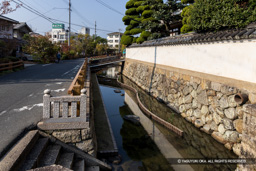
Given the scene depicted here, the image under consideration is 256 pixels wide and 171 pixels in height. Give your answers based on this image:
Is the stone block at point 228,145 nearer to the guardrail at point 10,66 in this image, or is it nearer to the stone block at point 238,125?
the stone block at point 238,125

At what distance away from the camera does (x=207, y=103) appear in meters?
8.95

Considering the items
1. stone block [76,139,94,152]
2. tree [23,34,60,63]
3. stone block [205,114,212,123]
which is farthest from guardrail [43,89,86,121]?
tree [23,34,60,63]

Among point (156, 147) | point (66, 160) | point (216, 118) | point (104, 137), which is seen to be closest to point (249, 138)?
point (216, 118)

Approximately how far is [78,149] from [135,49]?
72.3 ft

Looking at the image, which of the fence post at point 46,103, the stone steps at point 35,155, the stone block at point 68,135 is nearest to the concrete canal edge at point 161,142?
the stone block at point 68,135

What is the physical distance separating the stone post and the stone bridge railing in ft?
17.0

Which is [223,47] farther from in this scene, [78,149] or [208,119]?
[78,149]

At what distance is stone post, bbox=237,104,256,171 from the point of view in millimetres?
5305

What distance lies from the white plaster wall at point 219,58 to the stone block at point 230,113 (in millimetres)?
1373

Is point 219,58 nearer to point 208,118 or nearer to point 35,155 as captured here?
point 208,118

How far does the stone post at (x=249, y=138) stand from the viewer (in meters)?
5.30

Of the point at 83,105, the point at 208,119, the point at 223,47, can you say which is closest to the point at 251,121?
the point at 208,119

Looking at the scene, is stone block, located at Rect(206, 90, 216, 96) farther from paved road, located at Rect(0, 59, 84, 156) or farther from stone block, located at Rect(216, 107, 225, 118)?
paved road, located at Rect(0, 59, 84, 156)

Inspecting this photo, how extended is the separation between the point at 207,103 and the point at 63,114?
23.5 ft
